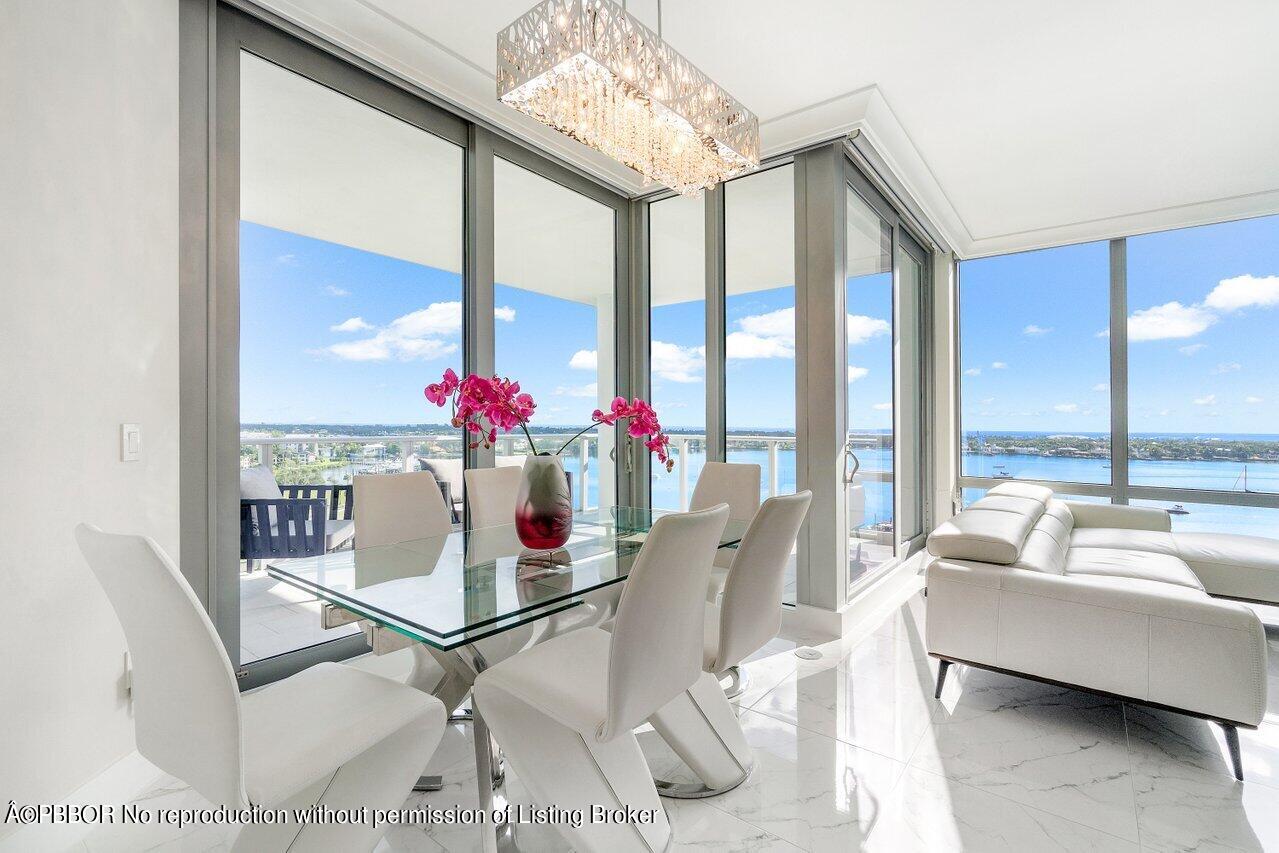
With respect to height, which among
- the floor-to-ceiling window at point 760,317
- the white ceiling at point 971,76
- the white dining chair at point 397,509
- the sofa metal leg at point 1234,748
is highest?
the white ceiling at point 971,76

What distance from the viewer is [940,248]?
16.8 ft

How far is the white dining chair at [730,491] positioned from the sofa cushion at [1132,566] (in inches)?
62.3

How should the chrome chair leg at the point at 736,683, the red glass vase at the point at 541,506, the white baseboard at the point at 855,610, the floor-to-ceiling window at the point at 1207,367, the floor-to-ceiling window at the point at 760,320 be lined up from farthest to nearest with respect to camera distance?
1. the floor-to-ceiling window at the point at 1207,367
2. the floor-to-ceiling window at the point at 760,320
3. the white baseboard at the point at 855,610
4. the chrome chair leg at the point at 736,683
5. the red glass vase at the point at 541,506

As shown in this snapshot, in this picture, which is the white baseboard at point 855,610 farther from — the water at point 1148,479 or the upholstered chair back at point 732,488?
the upholstered chair back at point 732,488

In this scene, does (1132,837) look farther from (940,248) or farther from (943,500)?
(940,248)

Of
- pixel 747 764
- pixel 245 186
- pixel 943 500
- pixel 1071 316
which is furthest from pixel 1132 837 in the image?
pixel 1071 316

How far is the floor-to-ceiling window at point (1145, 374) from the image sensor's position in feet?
14.2

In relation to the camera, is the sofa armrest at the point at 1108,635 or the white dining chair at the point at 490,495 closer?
the sofa armrest at the point at 1108,635

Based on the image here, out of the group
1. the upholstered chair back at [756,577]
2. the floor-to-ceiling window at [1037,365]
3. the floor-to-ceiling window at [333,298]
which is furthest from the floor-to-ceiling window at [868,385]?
the floor-to-ceiling window at [333,298]

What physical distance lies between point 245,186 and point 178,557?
4.65ft

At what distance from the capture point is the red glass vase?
80.2 inches

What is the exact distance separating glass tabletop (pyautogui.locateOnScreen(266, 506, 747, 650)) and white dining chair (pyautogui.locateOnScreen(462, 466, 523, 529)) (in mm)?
234

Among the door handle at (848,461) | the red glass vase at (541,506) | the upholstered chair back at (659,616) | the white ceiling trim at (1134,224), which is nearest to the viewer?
the upholstered chair back at (659,616)

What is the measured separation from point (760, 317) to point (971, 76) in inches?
61.3
